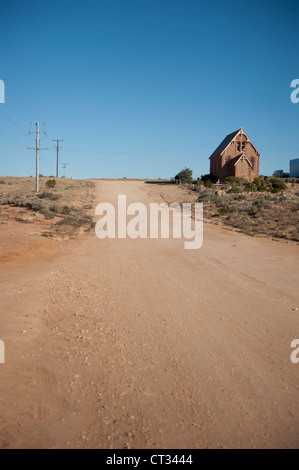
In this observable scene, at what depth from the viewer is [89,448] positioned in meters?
3.21

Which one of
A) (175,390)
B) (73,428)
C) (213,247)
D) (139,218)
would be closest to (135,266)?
(213,247)

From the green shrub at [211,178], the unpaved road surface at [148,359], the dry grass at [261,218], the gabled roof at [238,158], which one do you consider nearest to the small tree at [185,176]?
the green shrub at [211,178]

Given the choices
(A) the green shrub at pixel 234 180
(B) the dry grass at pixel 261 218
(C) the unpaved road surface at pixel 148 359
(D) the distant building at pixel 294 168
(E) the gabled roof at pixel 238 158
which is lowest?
(C) the unpaved road surface at pixel 148 359

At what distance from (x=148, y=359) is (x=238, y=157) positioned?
174 ft

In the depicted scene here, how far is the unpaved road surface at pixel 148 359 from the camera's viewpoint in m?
3.49

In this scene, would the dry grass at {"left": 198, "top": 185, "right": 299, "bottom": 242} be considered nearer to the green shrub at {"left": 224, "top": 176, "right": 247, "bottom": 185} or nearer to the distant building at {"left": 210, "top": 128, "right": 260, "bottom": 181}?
the green shrub at {"left": 224, "top": 176, "right": 247, "bottom": 185}

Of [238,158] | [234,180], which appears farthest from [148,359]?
[238,158]

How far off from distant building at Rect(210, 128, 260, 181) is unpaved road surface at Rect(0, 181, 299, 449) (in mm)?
47302

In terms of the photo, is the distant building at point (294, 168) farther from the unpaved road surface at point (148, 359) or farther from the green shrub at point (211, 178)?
the unpaved road surface at point (148, 359)

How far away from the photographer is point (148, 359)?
4.88 metres

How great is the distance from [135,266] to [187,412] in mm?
6921

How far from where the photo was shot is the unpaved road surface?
11.4ft

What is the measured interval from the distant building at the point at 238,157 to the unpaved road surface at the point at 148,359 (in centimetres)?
4730
